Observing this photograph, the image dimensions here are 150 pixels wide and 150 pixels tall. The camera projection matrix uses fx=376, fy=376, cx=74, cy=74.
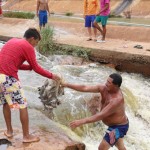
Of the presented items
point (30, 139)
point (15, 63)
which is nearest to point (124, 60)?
point (30, 139)

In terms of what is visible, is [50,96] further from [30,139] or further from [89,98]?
[30,139]

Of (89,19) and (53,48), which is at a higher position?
(89,19)

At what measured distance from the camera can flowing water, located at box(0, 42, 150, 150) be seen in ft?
20.4

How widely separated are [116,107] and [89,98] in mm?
2387

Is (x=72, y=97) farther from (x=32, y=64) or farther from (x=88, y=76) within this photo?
(x=32, y=64)

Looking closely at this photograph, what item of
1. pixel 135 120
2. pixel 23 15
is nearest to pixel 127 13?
pixel 23 15

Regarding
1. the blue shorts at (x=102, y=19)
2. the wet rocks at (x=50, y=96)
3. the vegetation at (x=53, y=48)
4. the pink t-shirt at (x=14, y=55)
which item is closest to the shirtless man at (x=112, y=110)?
the pink t-shirt at (x=14, y=55)

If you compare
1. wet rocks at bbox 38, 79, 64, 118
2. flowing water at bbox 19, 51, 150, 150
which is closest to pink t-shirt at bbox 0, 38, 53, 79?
wet rocks at bbox 38, 79, 64, 118

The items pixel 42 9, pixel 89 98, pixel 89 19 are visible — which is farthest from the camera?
pixel 42 9

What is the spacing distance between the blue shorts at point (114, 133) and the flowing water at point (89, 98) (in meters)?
1.07

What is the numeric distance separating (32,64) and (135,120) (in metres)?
3.34

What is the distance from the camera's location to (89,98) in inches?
270

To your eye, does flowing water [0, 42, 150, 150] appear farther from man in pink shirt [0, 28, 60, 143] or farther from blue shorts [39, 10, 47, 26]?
blue shorts [39, 10, 47, 26]

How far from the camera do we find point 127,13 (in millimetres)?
21750
